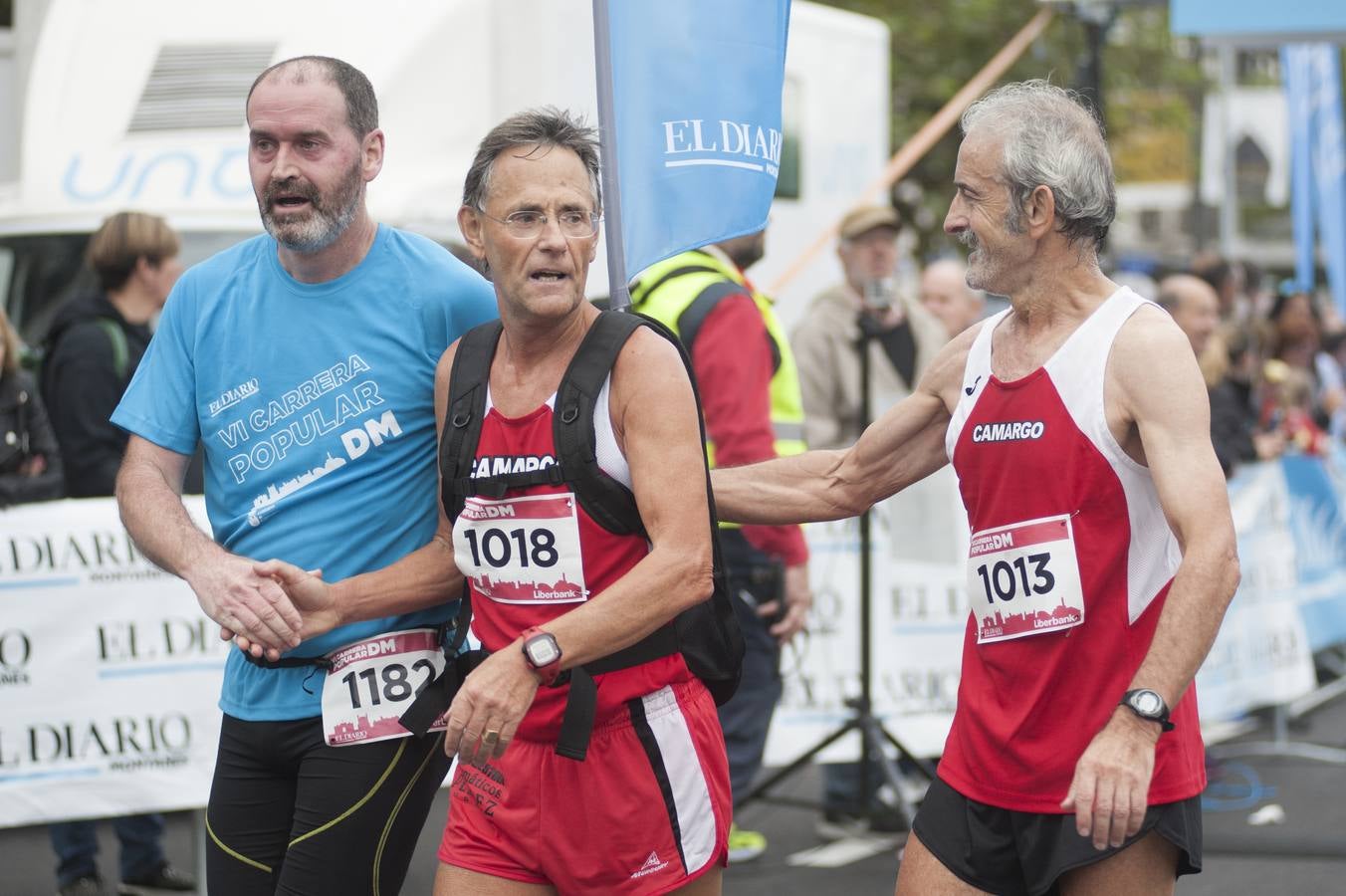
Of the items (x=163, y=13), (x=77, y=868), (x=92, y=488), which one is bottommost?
(x=77, y=868)

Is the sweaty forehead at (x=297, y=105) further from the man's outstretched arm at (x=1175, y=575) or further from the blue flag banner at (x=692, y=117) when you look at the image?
the man's outstretched arm at (x=1175, y=575)

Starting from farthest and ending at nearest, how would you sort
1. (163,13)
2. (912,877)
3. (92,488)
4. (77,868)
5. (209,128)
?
(163,13) → (209,128) → (92,488) → (77,868) → (912,877)

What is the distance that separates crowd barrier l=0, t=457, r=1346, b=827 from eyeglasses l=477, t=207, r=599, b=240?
112 inches

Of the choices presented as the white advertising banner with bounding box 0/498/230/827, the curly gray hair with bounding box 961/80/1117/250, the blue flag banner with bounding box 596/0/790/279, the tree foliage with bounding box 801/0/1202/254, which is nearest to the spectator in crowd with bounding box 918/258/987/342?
the white advertising banner with bounding box 0/498/230/827

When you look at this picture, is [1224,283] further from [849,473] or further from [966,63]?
[966,63]

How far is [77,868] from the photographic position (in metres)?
5.84

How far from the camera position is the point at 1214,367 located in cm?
808

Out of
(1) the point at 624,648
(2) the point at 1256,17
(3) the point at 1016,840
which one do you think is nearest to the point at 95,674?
(1) the point at 624,648

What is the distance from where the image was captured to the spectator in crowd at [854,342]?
23.1 ft

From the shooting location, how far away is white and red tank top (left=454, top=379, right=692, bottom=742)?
9.72ft

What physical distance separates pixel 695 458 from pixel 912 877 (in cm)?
89

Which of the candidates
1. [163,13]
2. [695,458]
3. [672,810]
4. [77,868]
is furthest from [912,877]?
[163,13]

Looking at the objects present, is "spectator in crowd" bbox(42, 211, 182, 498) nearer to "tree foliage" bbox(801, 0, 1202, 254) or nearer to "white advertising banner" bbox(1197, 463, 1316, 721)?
"white advertising banner" bbox(1197, 463, 1316, 721)

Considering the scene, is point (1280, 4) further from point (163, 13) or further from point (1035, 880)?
point (1035, 880)
